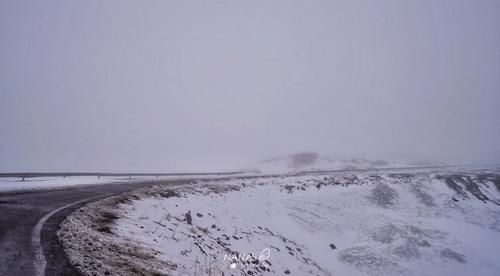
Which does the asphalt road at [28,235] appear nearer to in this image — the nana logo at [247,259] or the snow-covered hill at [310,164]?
the nana logo at [247,259]

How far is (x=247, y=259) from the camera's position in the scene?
39.9ft

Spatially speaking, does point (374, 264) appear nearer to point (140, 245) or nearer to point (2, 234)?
point (140, 245)

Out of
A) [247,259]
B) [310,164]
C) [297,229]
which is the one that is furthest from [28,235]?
[310,164]

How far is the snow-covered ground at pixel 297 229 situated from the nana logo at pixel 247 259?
68 mm

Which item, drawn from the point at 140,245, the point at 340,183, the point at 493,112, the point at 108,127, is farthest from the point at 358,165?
the point at 493,112

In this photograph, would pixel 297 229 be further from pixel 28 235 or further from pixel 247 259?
pixel 28 235

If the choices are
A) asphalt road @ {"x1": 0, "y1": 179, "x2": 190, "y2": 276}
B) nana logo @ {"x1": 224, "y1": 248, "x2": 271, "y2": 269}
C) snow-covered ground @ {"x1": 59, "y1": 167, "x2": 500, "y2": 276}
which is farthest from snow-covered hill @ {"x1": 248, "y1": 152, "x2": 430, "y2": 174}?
asphalt road @ {"x1": 0, "y1": 179, "x2": 190, "y2": 276}

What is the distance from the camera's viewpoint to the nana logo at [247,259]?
10.9m

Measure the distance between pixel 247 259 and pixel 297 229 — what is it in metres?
8.76

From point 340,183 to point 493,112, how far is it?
218 meters

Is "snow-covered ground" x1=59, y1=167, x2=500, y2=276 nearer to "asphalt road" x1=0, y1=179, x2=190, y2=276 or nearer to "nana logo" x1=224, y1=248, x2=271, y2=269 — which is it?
"nana logo" x1=224, y1=248, x2=271, y2=269

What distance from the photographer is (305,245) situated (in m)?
17.9

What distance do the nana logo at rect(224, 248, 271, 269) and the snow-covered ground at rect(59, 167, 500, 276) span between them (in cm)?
7

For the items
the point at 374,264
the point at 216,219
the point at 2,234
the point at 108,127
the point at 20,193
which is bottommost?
the point at 374,264
